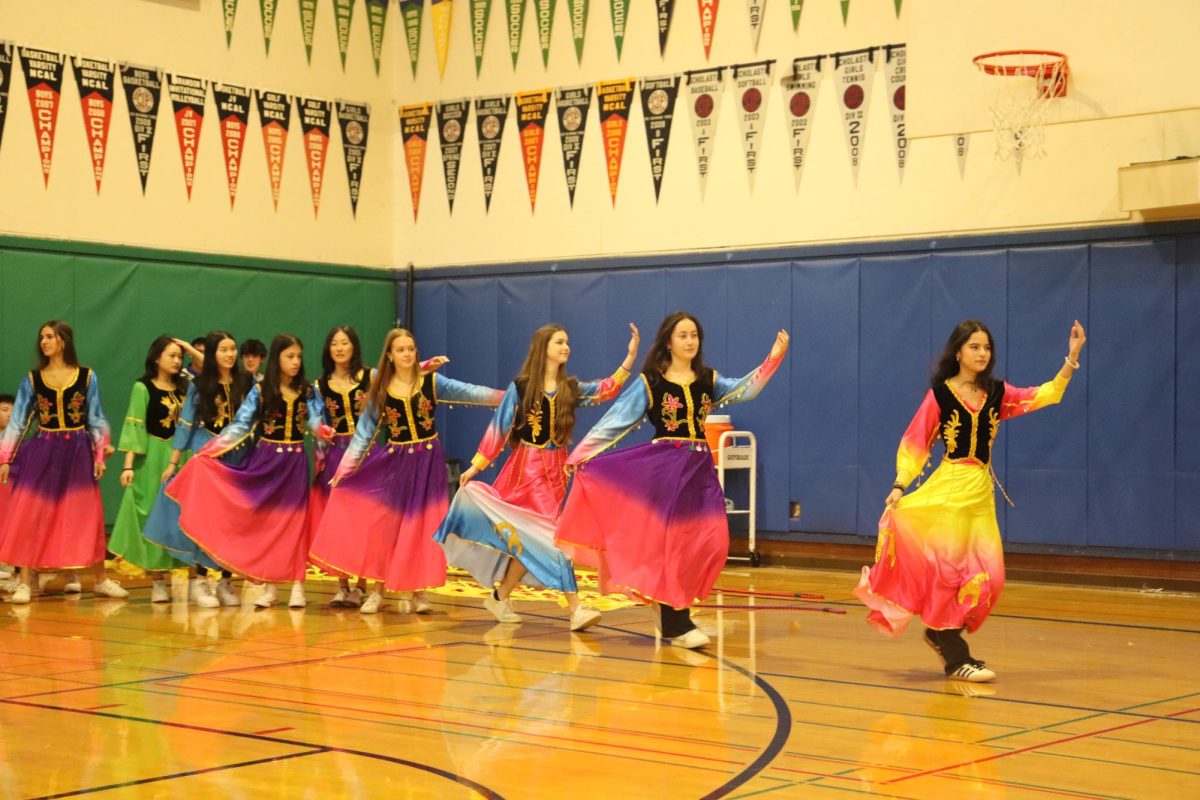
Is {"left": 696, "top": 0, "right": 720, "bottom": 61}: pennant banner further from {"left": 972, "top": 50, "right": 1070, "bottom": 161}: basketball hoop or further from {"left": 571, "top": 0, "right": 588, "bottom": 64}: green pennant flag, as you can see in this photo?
{"left": 972, "top": 50, "right": 1070, "bottom": 161}: basketball hoop

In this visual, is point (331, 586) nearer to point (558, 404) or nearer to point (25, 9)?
point (558, 404)

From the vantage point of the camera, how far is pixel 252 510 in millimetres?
10844

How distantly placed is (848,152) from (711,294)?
1877mm

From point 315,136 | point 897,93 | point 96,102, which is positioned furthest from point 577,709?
point 315,136

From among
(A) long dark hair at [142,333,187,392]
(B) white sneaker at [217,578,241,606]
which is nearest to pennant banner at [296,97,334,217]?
(A) long dark hair at [142,333,187,392]

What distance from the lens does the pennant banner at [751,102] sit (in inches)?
568

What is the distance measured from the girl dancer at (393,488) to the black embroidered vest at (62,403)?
2169 mm

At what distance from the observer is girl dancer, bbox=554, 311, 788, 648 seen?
8.73 m

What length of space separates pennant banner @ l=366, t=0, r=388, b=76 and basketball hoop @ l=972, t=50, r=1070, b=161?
297 inches

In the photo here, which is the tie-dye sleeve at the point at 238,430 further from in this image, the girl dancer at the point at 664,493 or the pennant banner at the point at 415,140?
the pennant banner at the point at 415,140

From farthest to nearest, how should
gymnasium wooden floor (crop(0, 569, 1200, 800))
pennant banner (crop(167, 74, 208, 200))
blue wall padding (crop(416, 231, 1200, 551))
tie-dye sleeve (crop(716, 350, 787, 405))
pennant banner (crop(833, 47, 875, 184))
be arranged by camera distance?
pennant banner (crop(167, 74, 208, 200)), pennant banner (crop(833, 47, 875, 184)), blue wall padding (crop(416, 231, 1200, 551)), tie-dye sleeve (crop(716, 350, 787, 405)), gymnasium wooden floor (crop(0, 569, 1200, 800))

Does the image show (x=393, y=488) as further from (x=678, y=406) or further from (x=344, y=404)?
(x=678, y=406)

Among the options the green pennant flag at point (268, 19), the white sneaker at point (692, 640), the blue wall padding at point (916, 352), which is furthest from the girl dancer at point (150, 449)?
the green pennant flag at point (268, 19)

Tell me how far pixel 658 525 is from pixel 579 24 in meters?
8.22
